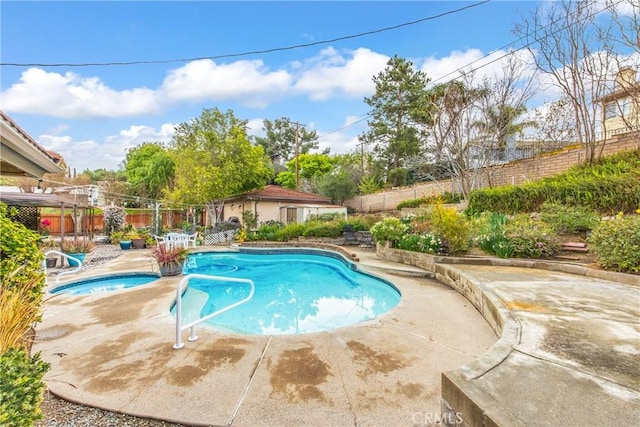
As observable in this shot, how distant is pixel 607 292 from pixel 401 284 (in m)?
3.24

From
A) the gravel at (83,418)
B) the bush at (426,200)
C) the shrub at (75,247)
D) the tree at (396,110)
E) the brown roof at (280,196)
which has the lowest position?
the gravel at (83,418)

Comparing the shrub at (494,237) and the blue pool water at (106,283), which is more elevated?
the shrub at (494,237)

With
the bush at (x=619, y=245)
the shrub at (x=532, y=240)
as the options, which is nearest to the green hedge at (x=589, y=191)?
the shrub at (x=532, y=240)

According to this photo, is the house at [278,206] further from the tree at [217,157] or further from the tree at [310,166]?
the tree at [310,166]

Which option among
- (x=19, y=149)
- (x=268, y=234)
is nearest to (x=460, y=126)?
(x=268, y=234)

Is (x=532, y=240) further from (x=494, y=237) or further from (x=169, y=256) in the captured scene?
(x=169, y=256)

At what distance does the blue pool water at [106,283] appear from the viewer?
22.7ft

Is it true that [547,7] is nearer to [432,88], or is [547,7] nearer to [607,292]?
[432,88]

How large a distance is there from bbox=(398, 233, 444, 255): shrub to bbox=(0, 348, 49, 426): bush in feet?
25.7

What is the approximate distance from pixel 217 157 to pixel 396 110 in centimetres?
1393

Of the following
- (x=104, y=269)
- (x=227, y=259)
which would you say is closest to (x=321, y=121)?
(x=227, y=259)

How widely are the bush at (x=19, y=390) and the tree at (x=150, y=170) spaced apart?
27.4 meters

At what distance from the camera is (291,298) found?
697 centimetres

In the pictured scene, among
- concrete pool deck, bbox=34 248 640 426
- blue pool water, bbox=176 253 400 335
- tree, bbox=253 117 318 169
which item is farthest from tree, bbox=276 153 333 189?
concrete pool deck, bbox=34 248 640 426
